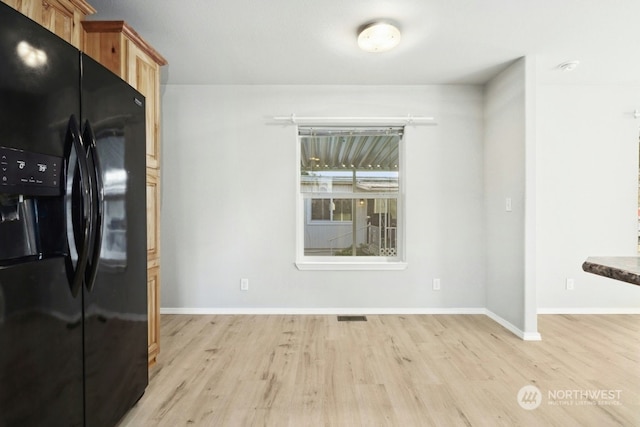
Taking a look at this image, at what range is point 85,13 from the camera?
1.78 metres

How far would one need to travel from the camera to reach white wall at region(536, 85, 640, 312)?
10.5ft

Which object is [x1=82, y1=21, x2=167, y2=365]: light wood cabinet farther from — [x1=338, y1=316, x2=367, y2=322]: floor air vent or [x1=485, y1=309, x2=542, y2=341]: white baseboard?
[x1=485, y1=309, x2=542, y2=341]: white baseboard

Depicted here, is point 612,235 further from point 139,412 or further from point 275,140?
point 139,412

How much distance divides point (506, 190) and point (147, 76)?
Result: 10.4 ft

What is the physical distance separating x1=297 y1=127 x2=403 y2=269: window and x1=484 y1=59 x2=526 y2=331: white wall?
36.3 inches

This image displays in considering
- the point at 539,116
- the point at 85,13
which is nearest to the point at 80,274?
the point at 85,13

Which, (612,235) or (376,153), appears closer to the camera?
(612,235)

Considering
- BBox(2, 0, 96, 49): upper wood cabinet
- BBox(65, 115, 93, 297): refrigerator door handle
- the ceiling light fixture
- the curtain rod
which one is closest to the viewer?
BBox(65, 115, 93, 297): refrigerator door handle

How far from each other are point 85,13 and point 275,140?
5.77 feet

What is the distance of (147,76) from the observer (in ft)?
6.84
